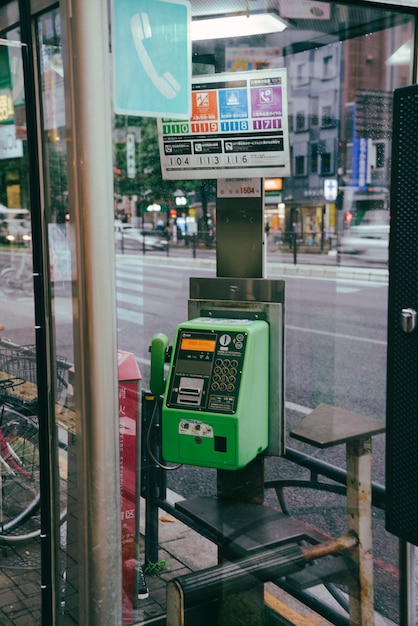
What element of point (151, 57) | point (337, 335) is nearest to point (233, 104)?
point (151, 57)

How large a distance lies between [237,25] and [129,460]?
161cm

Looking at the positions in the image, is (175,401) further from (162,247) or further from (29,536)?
(162,247)

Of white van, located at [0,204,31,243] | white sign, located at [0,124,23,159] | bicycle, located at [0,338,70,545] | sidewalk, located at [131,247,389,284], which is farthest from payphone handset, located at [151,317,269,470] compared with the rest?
sidewalk, located at [131,247,389,284]

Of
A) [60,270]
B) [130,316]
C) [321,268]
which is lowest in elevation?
[130,316]

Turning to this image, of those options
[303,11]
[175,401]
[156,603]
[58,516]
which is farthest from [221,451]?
[303,11]

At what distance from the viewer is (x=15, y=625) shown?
273cm

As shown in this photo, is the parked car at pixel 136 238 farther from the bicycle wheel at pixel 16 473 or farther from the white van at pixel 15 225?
the bicycle wheel at pixel 16 473

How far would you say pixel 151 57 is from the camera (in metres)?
1.87

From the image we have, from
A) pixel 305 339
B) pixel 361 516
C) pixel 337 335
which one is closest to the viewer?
pixel 361 516

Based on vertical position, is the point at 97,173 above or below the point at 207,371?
above

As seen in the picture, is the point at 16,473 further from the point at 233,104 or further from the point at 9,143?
the point at 233,104

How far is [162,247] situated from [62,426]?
→ 4.96 feet

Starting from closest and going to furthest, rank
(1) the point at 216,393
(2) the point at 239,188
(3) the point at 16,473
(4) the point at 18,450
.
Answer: (1) the point at 216,393, (2) the point at 239,188, (4) the point at 18,450, (3) the point at 16,473

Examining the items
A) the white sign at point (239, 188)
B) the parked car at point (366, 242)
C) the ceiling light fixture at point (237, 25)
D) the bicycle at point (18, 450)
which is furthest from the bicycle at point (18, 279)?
the parked car at point (366, 242)
